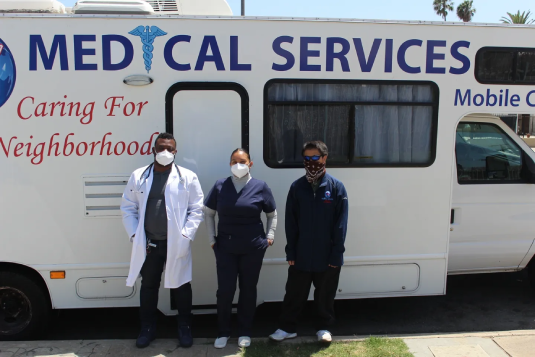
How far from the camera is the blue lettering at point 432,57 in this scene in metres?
3.62

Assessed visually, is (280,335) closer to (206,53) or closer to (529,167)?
(206,53)

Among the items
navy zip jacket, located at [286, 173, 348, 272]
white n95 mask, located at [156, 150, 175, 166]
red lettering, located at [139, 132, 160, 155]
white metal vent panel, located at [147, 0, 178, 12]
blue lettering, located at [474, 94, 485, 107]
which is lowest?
navy zip jacket, located at [286, 173, 348, 272]

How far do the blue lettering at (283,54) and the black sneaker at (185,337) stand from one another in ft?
7.56

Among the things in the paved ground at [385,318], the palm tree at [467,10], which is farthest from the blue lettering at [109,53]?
the palm tree at [467,10]

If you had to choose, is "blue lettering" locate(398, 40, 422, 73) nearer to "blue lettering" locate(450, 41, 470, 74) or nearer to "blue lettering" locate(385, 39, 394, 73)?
"blue lettering" locate(385, 39, 394, 73)

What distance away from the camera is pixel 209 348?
3.38 meters

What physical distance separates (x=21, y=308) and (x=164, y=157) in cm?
190

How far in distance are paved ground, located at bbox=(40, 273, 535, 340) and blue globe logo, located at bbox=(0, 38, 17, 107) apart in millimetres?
2189

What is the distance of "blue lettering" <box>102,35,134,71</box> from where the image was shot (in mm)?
3354

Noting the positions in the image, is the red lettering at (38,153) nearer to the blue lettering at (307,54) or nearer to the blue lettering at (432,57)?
the blue lettering at (307,54)

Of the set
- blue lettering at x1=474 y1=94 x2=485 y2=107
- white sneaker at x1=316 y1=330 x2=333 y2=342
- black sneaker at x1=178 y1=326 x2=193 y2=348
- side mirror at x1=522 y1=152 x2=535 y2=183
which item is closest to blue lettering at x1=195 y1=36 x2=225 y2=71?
black sneaker at x1=178 y1=326 x2=193 y2=348

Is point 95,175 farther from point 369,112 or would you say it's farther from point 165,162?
point 369,112

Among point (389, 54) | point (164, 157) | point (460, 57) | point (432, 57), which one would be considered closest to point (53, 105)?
point (164, 157)

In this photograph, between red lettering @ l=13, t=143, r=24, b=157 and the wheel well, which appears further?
the wheel well
